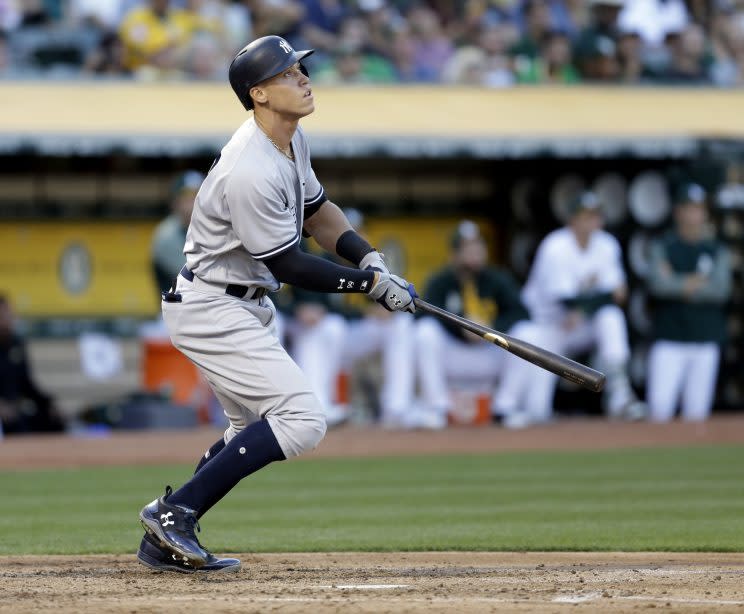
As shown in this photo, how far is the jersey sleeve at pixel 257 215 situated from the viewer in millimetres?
4773

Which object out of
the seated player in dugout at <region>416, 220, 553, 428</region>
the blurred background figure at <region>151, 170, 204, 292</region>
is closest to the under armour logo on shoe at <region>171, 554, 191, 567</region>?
the blurred background figure at <region>151, 170, 204, 292</region>

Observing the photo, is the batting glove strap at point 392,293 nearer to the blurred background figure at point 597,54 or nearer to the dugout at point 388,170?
the dugout at point 388,170

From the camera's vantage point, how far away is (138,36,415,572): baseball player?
15.9 ft

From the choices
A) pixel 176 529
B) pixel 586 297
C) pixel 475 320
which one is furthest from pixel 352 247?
pixel 586 297

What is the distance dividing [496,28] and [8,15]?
169 inches

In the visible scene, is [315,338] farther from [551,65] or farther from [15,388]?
[551,65]

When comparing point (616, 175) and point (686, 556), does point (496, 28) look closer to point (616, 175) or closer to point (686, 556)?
point (616, 175)

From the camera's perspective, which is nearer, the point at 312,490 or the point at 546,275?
the point at 312,490

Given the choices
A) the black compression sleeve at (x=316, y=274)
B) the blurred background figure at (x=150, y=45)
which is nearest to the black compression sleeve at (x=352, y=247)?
the black compression sleeve at (x=316, y=274)

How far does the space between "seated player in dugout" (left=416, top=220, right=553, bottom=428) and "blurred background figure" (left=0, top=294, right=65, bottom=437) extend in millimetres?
2946

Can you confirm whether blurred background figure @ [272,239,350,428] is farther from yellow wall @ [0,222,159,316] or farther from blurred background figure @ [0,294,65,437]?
blurred background figure @ [0,294,65,437]

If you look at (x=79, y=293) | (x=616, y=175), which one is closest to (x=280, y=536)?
(x=79, y=293)

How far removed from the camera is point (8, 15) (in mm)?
11594

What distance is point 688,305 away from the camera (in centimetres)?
1197
